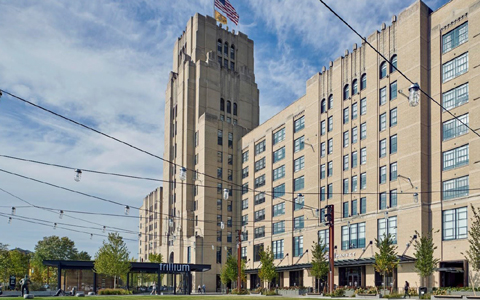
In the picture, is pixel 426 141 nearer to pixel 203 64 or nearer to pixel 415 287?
pixel 415 287

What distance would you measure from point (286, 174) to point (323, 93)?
49.7ft

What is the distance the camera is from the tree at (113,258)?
70312mm

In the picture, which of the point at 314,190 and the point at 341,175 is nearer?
the point at 341,175

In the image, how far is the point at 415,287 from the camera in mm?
52531

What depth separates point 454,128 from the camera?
52.5 meters

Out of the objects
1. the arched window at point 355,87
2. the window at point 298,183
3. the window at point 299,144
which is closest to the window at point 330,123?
the arched window at point 355,87

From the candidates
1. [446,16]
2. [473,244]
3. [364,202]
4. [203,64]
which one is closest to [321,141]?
[364,202]

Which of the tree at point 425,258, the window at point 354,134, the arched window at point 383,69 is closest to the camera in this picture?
the tree at point 425,258

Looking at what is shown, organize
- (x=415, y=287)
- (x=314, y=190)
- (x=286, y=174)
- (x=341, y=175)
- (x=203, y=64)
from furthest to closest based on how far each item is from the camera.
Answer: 1. (x=203, y=64)
2. (x=286, y=174)
3. (x=314, y=190)
4. (x=341, y=175)
5. (x=415, y=287)

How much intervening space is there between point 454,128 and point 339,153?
A: 18.1m

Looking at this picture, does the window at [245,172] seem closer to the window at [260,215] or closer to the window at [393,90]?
the window at [260,215]

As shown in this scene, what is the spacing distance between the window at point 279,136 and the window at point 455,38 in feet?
113

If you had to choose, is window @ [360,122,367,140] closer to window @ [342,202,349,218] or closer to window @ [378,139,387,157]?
window @ [378,139,387,157]

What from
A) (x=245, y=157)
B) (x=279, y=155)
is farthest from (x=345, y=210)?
(x=245, y=157)
